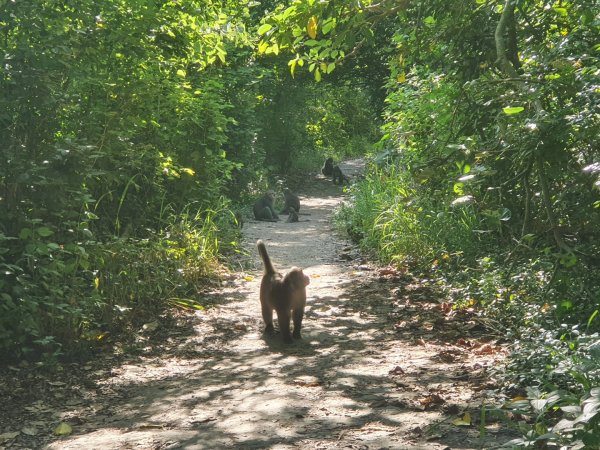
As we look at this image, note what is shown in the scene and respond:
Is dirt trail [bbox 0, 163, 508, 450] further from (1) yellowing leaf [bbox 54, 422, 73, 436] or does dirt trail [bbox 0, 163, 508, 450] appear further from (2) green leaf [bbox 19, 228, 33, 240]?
(2) green leaf [bbox 19, 228, 33, 240]

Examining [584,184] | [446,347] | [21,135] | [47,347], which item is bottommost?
[446,347]

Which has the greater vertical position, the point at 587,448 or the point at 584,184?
the point at 584,184

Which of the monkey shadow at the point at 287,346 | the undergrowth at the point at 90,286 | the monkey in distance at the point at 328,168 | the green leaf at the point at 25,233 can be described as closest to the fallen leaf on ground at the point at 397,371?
the monkey shadow at the point at 287,346

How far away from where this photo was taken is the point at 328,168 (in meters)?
32.1

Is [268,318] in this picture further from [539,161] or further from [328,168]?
[328,168]

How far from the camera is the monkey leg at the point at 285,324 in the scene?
24.4 feet

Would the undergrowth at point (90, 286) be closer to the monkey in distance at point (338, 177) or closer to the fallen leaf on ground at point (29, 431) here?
the fallen leaf on ground at point (29, 431)

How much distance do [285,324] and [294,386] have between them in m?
1.63

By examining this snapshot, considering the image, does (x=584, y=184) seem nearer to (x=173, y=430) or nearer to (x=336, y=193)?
(x=173, y=430)

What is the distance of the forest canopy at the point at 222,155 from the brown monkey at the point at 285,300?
4.57ft

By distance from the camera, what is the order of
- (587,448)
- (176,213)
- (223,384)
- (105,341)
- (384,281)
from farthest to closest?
(176,213) < (384,281) < (105,341) < (223,384) < (587,448)

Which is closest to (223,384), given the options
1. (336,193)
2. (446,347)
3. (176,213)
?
(446,347)

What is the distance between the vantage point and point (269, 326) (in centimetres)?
785

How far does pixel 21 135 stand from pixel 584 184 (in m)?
4.78
